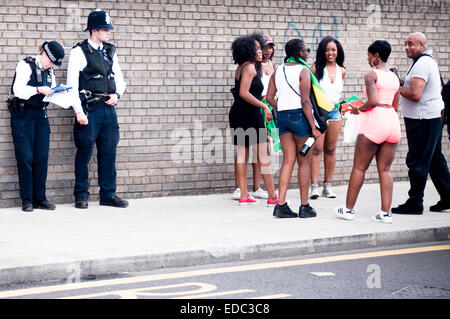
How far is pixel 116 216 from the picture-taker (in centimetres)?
968

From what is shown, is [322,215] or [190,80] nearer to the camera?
[322,215]

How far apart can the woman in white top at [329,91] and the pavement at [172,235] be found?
526 millimetres

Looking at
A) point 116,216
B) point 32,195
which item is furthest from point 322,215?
point 32,195

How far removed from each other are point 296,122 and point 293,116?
7 centimetres

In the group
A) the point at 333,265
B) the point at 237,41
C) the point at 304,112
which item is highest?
the point at 237,41

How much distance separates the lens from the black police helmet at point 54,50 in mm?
9781

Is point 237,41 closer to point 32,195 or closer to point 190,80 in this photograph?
point 190,80

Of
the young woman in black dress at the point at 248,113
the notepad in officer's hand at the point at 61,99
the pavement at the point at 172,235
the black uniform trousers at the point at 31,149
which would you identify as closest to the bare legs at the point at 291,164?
the pavement at the point at 172,235

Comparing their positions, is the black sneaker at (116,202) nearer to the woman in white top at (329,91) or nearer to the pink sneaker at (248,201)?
the pink sneaker at (248,201)

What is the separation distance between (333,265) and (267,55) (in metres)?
4.22

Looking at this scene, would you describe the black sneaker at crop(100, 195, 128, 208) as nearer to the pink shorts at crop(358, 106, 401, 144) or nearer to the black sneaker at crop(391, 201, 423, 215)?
the pink shorts at crop(358, 106, 401, 144)

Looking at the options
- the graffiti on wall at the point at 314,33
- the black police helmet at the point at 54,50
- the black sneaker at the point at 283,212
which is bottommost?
the black sneaker at the point at 283,212

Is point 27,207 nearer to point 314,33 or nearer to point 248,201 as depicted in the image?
point 248,201
